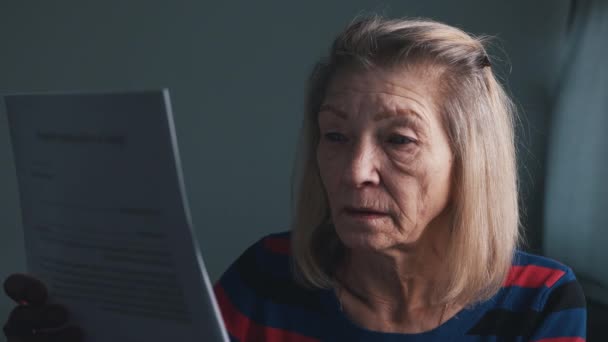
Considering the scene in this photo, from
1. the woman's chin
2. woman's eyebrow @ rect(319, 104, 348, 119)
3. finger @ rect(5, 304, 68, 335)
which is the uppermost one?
woman's eyebrow @ rect(319, 104, 348, 119)

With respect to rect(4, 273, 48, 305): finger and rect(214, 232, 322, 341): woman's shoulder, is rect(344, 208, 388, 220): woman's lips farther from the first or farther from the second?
rect(4, 273, 48, 305): finger

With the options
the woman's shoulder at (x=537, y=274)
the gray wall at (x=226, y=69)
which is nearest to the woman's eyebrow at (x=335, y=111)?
the woman's shoulder at (x=537, y=274)

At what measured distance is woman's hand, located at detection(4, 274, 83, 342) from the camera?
870 millimetres

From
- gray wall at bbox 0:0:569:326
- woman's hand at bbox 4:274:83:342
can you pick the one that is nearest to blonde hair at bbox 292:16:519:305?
woman's hand at bbox 4:274:83:342

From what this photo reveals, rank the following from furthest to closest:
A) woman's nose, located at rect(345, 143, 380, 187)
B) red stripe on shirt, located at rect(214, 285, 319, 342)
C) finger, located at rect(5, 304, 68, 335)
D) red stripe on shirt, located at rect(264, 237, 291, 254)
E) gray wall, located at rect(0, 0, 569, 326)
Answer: gray wall, located at rect(0, 0, 569, 326) → red stripe on shirt, located at rect(264, 237, 291, 254) → red stripe on shirt, located at rect(214, 285, 319, 342) → woman's nose, located at rect(345, 143, 380, 187) → finger, located at rect(5, 304, 68, 335)

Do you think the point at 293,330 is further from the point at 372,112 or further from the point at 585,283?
the point at 585,283

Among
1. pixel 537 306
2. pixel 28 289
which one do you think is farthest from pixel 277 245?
pixel 28 289

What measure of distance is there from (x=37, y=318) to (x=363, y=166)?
1.69 ft

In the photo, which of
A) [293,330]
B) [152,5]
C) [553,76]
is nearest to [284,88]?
[152,5]

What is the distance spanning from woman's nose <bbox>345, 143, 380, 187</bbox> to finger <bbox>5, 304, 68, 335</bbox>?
0.46 metres

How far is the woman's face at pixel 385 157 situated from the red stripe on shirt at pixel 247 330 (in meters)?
0.22

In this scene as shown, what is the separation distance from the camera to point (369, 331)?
1.19m

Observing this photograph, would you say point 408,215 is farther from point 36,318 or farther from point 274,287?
point 36,318

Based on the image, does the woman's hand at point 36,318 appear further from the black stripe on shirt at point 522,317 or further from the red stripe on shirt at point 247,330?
the black stripe on shirt at point 522,317
